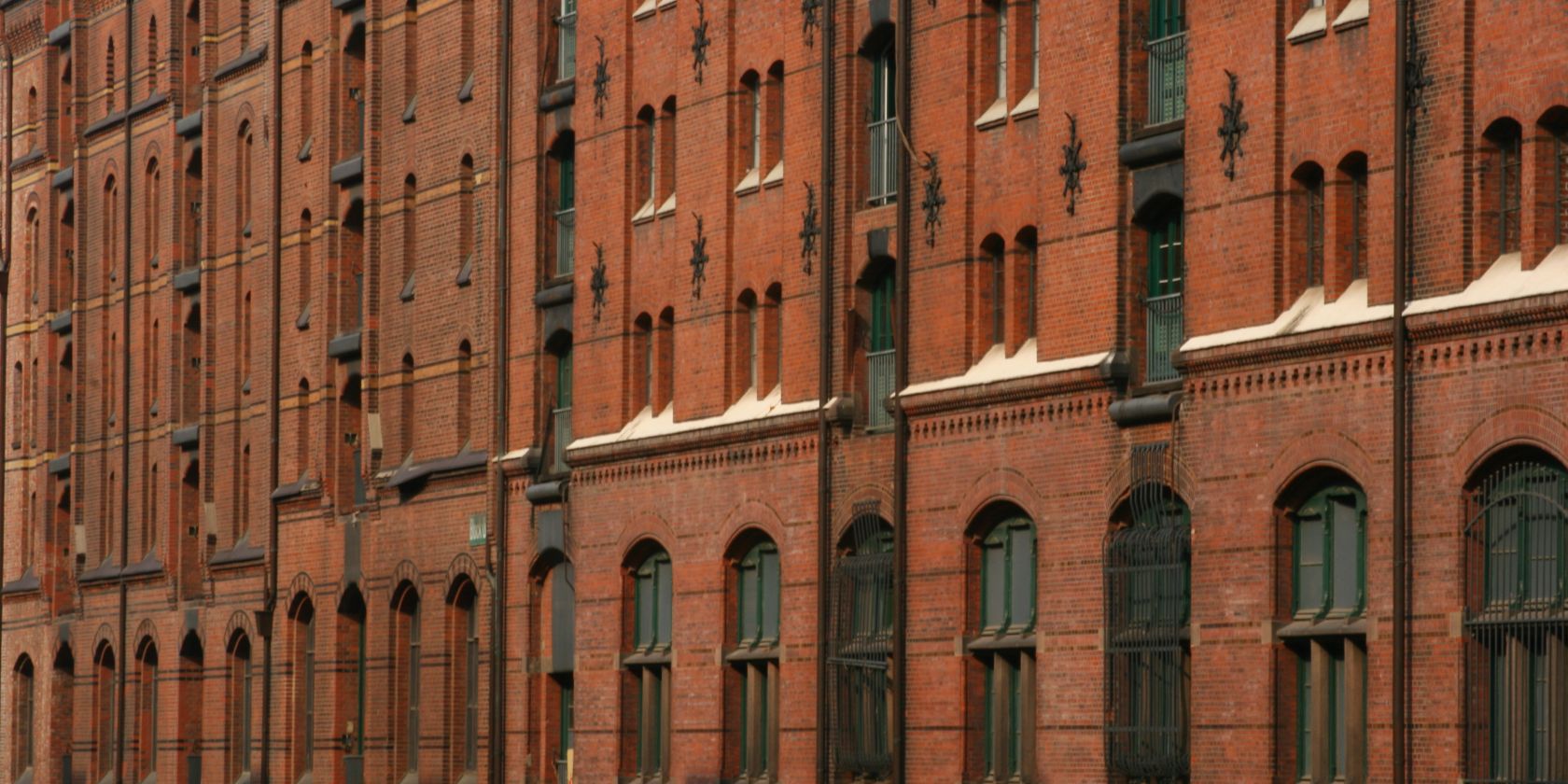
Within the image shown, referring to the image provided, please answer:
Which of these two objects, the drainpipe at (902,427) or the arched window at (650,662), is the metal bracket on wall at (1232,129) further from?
the arched window at (650,662)

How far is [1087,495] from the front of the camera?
3406 cm

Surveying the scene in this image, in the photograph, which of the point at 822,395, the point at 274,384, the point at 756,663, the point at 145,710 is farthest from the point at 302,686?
the point at 822,395

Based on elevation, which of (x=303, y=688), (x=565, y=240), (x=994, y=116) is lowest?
(x=303, y=688)

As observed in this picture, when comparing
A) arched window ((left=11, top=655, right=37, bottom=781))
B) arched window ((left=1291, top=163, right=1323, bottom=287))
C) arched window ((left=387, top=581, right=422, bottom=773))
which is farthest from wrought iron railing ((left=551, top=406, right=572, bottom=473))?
arched window ((left=11, top=655, right=37, bottom=781))

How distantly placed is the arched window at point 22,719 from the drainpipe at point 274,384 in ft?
45.6

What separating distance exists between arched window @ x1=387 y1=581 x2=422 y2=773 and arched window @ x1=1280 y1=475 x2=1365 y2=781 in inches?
826

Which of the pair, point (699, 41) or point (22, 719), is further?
point (22, 719)

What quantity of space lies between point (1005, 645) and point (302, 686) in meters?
20.2

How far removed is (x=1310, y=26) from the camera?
3108 cm

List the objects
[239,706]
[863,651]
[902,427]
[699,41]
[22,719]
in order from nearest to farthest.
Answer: [902,427] → [863,651] → [699,41] → [239,706] → [22,719]

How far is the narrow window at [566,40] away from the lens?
45750mm

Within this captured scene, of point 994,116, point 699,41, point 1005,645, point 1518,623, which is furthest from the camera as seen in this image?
point 699,41

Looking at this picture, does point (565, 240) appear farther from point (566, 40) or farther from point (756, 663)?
point (756, 663)

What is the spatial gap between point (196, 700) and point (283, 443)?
6418 mm
